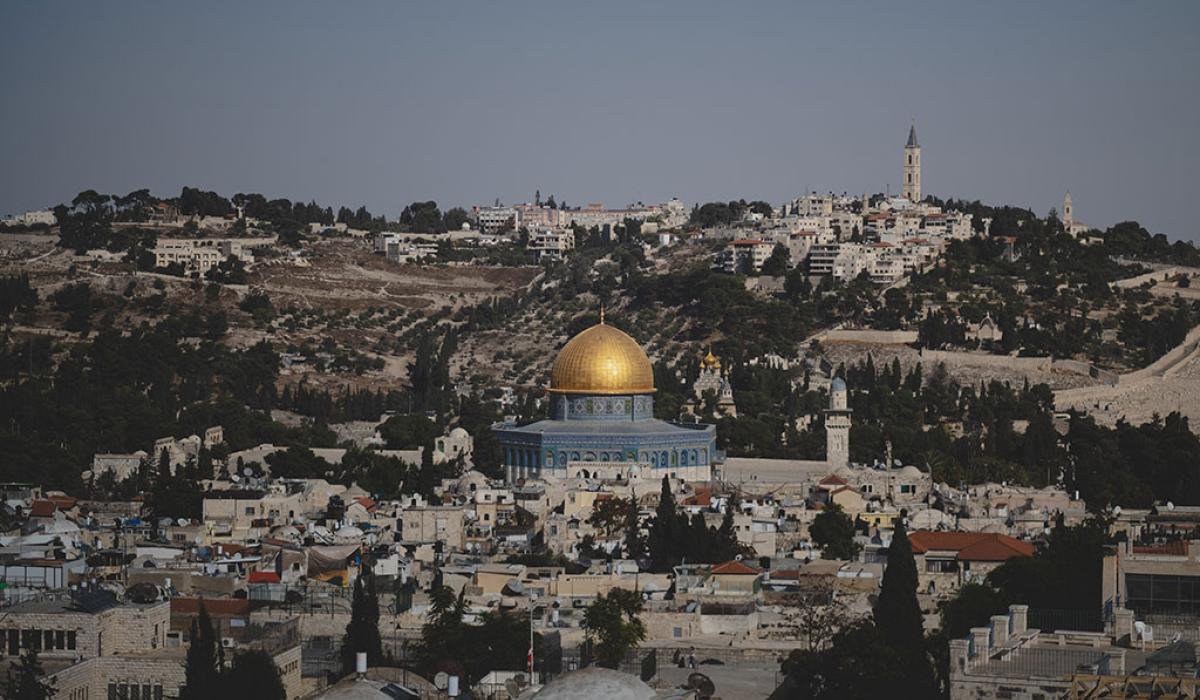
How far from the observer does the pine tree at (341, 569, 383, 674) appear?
2464 cm

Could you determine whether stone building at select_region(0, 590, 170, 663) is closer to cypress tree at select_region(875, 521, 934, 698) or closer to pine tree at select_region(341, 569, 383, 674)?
pine tree at select_region(341, 569, 383, 674)

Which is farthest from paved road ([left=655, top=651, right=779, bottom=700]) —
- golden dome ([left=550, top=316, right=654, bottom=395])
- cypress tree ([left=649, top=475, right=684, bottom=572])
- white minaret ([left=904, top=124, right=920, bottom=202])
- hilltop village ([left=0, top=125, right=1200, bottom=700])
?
white minaret ([left=904, top=124, right=920, bottom=202])

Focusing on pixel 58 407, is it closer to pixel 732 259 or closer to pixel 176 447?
pixel 176 447

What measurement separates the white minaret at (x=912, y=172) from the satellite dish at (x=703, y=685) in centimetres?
Answer: 8085

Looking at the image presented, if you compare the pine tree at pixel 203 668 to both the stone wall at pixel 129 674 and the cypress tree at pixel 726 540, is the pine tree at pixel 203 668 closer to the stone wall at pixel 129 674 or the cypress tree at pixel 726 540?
the stone wall at pixel 129 674

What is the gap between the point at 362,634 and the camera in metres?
25.1

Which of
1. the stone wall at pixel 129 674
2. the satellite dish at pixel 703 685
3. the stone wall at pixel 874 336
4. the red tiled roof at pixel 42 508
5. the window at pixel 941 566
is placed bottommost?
the satellite dish at pixel 703 685

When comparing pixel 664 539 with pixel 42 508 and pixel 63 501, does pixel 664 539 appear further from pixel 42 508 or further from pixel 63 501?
pixel 63 501

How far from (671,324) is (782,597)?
46778 mm

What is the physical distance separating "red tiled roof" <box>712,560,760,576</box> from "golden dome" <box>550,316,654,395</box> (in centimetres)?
1728

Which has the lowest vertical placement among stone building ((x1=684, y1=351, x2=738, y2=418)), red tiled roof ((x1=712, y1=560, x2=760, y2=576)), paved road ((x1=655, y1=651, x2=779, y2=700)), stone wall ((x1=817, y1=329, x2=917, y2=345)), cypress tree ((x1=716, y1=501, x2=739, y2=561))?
paved road ((x1=655, y1=651, x2=779, y2=700))

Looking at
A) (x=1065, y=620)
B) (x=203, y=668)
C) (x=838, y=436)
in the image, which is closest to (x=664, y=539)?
(x=1065, y=620)

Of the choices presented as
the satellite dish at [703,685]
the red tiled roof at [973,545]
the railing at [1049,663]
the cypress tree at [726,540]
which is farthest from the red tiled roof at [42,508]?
the railing at [1049,663]

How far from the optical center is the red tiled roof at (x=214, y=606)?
26.6 meters
